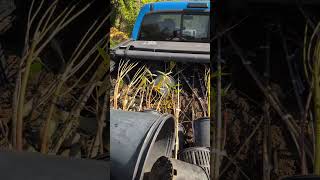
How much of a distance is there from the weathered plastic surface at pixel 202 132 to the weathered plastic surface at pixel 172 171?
939 mm

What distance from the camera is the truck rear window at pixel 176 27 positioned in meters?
7.70

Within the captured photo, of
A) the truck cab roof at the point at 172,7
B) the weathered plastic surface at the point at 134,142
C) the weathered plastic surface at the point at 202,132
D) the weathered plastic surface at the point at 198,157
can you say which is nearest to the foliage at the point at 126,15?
the truck cab roof at the point at 172,7

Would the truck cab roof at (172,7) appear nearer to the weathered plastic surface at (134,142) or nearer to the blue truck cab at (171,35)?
the blue truck cab at (171,35)

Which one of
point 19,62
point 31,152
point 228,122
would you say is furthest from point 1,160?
point 228,122

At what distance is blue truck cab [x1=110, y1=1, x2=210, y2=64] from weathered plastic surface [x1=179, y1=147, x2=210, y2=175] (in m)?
1.62

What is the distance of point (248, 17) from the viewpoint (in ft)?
13.4

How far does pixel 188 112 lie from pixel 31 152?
2.28m

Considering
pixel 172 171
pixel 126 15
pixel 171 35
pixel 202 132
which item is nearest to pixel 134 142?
pixel 172 171

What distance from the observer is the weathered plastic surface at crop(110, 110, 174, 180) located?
452 centimetres

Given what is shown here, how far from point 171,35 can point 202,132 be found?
7.77ft

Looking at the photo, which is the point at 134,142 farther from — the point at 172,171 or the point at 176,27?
the point at 176,27

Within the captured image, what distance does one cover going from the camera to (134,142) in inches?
180

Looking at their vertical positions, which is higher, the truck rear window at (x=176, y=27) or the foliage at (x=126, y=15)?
the foliage at (x=126, y=15)

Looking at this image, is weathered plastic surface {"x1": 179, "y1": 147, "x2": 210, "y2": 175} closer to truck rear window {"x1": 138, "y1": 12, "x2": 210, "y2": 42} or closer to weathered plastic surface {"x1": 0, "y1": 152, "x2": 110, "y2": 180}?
weathered plastic surface {"x1": 0, "y1": 152, "x2": 110, "y2": 180}
